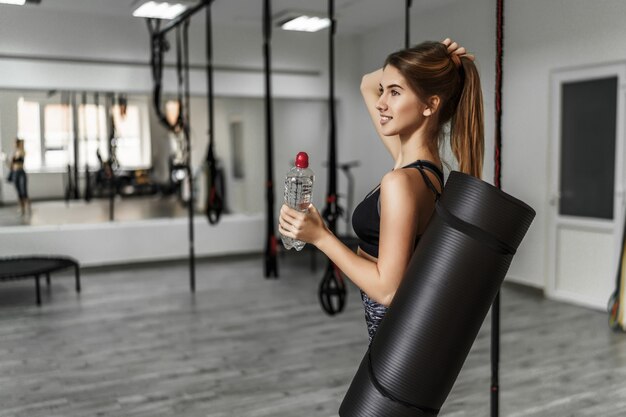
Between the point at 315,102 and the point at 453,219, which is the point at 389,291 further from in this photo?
the point at 315,102

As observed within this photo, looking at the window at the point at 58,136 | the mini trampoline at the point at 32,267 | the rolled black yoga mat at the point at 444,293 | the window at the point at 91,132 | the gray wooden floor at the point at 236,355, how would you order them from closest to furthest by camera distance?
the rolled black yoga mat at the point at 444,293
the gray wooden floor at the point at 236,355
the mini trampoline at the point at 32,267
the window at the point at 58,136
the window at the point at 91,132

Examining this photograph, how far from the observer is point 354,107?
26.6 feet

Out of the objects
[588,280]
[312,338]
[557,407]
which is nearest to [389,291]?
[557,407]

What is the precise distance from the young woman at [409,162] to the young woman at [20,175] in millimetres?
5400

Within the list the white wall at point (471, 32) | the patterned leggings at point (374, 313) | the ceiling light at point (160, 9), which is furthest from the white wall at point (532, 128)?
the patterned leggings at point (374, 313)

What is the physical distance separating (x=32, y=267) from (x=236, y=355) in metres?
2.52

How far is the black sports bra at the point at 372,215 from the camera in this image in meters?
1.45

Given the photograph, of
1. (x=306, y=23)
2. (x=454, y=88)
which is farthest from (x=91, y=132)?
(x=454, y=88)

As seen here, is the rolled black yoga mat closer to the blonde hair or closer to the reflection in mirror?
the blonde hair

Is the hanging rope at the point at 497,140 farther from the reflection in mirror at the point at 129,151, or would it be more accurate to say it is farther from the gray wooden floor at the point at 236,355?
the reflection in mirror at the point at 129,151

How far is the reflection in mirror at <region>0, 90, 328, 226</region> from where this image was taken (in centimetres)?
638

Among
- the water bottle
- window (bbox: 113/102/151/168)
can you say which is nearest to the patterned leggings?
the water bottle

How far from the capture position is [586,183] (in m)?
5.24

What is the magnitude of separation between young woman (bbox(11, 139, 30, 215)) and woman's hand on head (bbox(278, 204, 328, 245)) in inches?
212
